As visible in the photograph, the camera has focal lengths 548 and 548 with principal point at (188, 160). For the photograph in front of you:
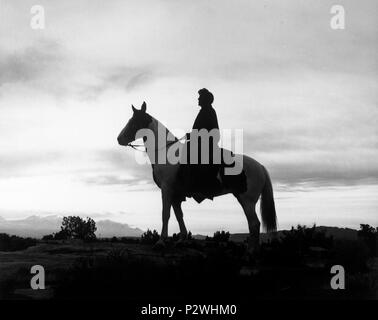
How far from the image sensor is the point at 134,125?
13.0 metres

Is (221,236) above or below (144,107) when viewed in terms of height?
below

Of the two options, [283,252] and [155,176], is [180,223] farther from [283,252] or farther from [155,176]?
[283,252]

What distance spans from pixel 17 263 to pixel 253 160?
597 centimetres

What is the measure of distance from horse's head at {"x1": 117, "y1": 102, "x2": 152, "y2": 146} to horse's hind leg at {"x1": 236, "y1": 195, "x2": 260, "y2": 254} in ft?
9.51

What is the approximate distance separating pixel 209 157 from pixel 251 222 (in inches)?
72.0

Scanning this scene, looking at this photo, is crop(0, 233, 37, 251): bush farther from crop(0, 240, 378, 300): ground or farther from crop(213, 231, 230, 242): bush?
crop(213, 231, 230, 242): bush

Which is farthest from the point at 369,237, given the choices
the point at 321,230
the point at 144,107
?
A: the point at 144,107

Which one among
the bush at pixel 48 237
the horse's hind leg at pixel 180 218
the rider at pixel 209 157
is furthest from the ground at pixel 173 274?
the bush at pixel 48 237

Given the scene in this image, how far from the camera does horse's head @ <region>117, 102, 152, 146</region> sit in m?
13.0

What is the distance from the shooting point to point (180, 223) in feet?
43.1

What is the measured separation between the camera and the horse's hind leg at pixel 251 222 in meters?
12.9

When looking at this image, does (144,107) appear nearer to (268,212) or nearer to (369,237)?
(268,212)

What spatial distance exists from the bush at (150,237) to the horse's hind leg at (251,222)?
2.24 m
